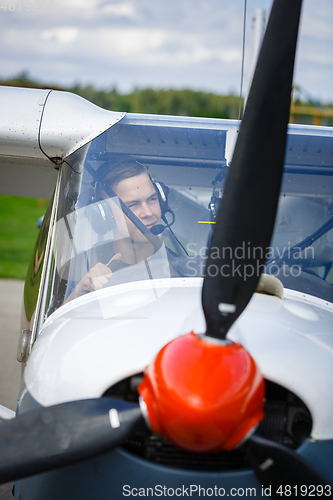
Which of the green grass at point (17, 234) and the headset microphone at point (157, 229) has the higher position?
the headset microphone at point (157, 229)

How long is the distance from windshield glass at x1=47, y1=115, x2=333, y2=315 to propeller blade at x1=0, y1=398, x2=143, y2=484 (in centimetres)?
63

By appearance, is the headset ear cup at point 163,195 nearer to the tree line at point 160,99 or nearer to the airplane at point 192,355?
the airplane at point 192,355

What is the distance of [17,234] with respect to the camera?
1644cm

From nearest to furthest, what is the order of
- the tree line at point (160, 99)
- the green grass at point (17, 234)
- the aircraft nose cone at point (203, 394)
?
the aircraft nose cone at point (203, 394)
the green grass at point (17, 234)
the tree line at point (160, 99)

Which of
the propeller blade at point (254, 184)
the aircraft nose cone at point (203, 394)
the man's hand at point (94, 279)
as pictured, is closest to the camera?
the aircraft nose cone at point (203, 394)

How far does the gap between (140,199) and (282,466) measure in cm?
130

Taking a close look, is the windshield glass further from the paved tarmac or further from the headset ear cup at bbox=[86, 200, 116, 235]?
the paved tarmac

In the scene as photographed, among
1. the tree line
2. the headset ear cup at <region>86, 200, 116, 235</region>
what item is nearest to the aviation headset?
the headset ear cup at <region>86, 200, 116, 235</region>

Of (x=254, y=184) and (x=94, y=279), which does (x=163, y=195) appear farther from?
(x=254, y=184)

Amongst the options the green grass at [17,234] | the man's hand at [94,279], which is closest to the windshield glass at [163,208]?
the man's hand at [94,279]

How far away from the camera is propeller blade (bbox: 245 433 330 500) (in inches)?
51.9

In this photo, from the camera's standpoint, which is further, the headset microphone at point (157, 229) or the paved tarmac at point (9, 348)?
the paved tarmac at point (9, 348)

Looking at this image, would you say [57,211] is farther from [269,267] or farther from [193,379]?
[193,379]

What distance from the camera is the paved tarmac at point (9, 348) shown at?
13.5ft
